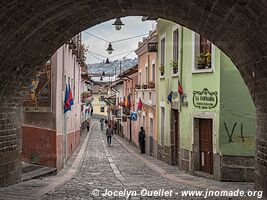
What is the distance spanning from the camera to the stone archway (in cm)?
812

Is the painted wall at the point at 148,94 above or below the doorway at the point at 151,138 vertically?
above

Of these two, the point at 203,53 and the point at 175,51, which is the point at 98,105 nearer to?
the point at 175,51

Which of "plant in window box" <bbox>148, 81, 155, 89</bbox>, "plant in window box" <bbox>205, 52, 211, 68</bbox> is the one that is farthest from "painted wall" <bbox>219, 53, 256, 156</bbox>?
"plant in window box" <bbox>148, 81, 155, 89</bbox>

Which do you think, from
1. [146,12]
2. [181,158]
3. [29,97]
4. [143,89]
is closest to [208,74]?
[181,158]

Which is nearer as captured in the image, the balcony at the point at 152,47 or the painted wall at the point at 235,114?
the painted wall at the point at 235,114

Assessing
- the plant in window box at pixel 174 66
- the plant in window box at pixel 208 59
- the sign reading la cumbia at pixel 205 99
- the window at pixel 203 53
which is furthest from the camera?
the plant in window box at pixel 174 66

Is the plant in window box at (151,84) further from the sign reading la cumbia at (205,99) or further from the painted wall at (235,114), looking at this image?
the painted wall at (235,114)

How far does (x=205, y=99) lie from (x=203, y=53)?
5.24 ft

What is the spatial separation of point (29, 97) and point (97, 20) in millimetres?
5559

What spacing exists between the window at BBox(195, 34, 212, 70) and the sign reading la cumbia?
0.84 metres

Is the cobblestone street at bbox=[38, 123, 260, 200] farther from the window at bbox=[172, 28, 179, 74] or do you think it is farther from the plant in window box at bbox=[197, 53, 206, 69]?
the window at bbox=[172, 28, 179, 74]

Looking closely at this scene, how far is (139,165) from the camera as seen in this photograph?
802 inches

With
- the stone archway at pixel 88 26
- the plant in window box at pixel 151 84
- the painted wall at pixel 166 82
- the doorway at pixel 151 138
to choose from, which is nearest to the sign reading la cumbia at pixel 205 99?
the painted wall at pixel 166 82

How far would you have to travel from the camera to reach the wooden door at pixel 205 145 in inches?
608
